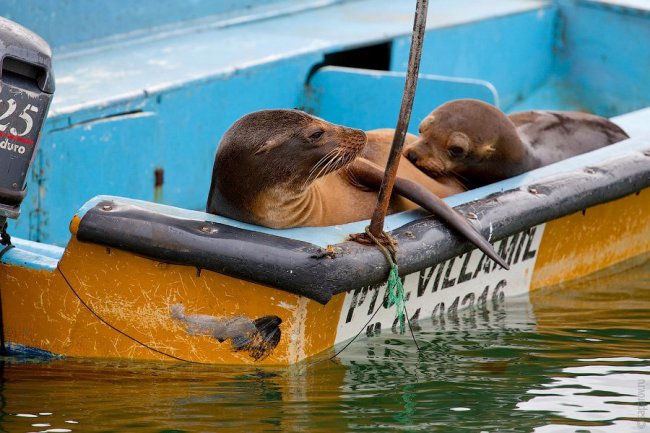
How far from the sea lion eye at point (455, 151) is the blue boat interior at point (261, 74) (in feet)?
0.82

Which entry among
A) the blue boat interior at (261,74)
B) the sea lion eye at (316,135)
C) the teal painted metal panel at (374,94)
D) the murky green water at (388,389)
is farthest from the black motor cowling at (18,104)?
the teal painted metal panel at (374,94)

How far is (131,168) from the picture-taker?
22.5 ft

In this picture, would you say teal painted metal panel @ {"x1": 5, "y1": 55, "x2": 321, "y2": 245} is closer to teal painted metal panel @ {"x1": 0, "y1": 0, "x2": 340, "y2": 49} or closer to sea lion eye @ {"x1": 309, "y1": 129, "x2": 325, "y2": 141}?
teal painted metal panel @ {"x1": 0, "y1": 0, "x2": 340, "y2": 49}

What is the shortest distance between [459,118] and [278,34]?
3065 mm

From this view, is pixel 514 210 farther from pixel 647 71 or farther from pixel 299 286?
pixel 647 71

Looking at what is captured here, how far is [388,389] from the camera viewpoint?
4598 millimetres

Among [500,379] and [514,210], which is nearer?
[500,379]

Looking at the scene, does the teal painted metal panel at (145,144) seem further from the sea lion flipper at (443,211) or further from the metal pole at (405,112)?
the metal pole at (405,112)

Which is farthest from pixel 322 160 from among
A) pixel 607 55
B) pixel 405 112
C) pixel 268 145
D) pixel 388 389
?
pixel 607 55

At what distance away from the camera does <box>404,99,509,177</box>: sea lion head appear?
583 cm

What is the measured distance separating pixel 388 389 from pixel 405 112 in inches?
40.3

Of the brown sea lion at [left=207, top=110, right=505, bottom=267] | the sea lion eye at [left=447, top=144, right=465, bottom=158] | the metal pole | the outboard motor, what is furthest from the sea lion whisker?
the sea lion eye at [left=447, top=144, right=465, bottom=158]

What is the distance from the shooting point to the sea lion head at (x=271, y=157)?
4.75m

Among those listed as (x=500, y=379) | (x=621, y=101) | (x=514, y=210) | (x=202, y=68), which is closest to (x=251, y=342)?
(x=500, y=379)
